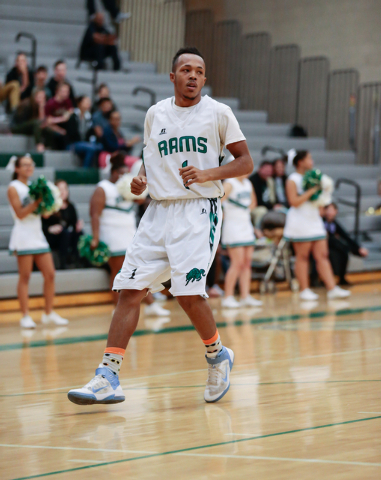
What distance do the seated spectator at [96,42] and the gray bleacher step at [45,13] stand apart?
180cm

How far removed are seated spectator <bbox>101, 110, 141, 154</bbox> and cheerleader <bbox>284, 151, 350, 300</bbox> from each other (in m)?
2.88

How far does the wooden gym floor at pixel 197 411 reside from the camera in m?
2.92

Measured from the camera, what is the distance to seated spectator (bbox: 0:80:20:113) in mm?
11930

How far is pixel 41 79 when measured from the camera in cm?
1180

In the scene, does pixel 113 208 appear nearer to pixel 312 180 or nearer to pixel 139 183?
pixel 312 180

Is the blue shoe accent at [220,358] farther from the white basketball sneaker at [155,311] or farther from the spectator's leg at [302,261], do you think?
the spectator's leg at [302,261]

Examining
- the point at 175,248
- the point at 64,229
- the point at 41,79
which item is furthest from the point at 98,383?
the point at 41,79

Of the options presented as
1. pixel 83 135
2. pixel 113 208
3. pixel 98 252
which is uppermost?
pixel 83 135

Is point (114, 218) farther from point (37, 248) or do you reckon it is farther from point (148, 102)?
point (148, 102)

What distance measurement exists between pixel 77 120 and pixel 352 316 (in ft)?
18.2

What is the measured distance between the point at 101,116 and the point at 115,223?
3.33 m

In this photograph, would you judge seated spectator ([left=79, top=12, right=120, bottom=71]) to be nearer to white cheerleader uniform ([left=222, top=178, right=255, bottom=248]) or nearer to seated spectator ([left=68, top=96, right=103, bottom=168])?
seated spectator ([left=68, top=96, right=103, bottom=168])

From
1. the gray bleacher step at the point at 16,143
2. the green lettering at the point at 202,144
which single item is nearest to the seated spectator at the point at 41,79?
the gray bleacher step at the point at 16,143

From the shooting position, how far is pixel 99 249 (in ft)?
28.3
